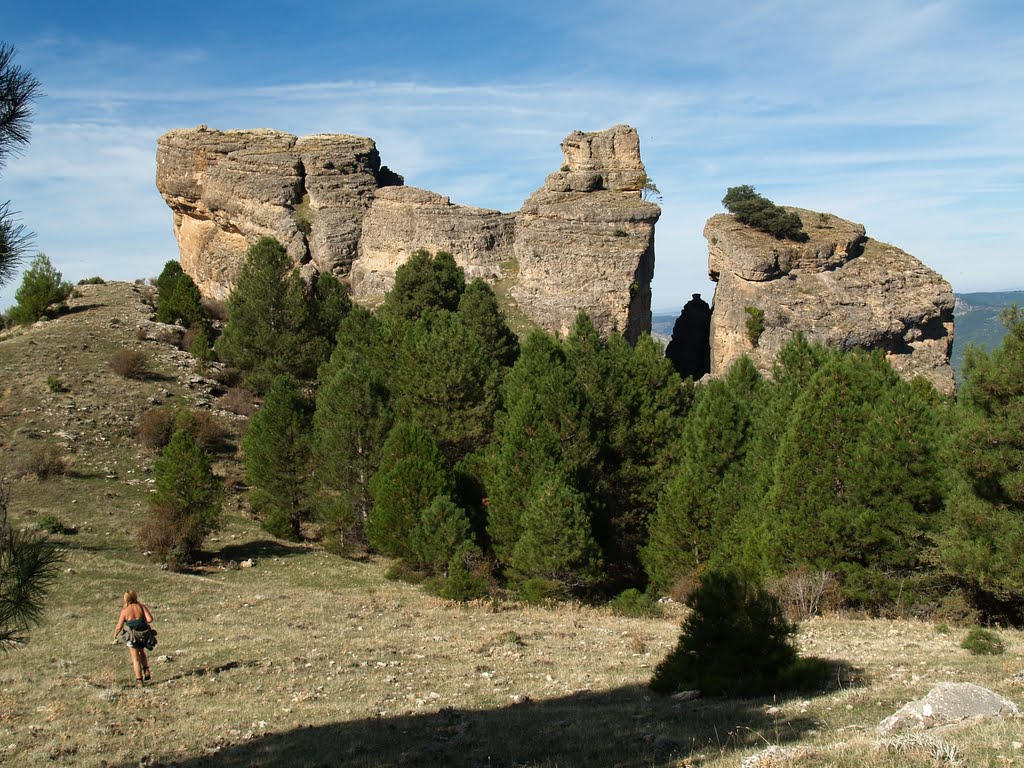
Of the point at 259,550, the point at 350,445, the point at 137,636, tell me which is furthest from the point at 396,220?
the point at 137,636

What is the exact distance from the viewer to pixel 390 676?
46.2ft

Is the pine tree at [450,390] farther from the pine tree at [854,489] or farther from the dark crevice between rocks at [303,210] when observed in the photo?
the dark crevice between rocks at [303,210]

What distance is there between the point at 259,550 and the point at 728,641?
20.7 m

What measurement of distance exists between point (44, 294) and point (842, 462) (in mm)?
46577

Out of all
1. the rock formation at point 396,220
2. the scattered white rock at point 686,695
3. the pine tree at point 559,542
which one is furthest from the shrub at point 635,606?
the rock formation at point 396,220

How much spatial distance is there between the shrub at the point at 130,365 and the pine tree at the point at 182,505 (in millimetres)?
15285

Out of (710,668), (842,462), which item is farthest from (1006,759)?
(842,462)

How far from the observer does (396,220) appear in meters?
57.7

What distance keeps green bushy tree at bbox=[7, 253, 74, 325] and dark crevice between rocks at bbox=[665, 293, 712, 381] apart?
38.9 metres

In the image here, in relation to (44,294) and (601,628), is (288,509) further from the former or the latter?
(44,294)

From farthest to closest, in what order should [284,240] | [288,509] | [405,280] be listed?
[284,240] < [405,280] < [288,509]

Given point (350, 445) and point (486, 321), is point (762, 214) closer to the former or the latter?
point (486, 321)

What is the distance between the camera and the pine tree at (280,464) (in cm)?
3158

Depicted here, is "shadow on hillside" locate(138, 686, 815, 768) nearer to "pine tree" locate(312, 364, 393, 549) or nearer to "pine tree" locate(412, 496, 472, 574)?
"pine tree" locate(412, 496, 472, 574)
